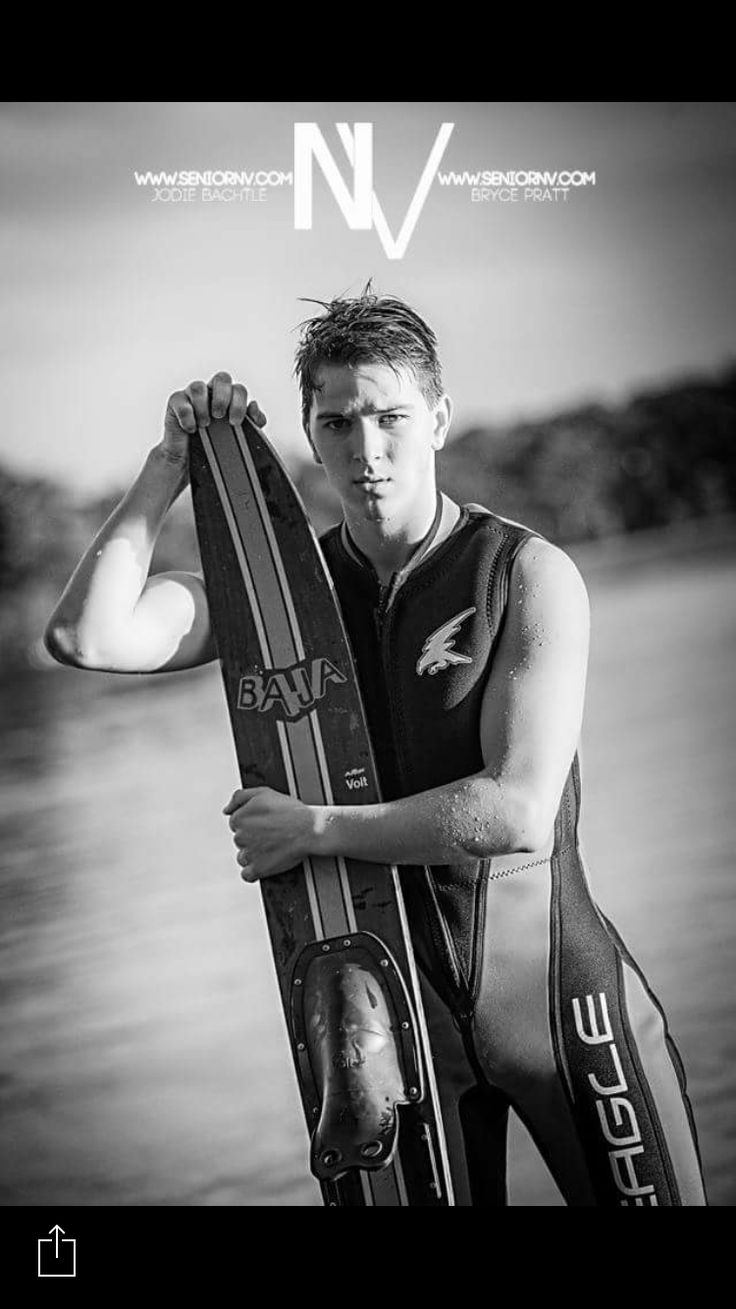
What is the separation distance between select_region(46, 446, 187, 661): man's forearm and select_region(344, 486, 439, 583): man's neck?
0.31m

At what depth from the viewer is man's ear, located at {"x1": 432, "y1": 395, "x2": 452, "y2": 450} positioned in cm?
217

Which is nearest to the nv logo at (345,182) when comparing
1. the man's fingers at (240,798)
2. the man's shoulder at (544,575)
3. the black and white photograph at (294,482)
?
the black and white photograph at (294,482)

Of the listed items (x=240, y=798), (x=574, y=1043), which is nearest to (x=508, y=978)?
(x=574, y=1043)

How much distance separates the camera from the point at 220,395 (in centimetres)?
211

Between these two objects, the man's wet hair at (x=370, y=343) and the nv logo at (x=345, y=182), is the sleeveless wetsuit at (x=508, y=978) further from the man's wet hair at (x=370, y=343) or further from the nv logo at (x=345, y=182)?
the nv logo at (x=345, y=182)

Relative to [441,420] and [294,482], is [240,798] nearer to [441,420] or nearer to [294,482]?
[294,482]

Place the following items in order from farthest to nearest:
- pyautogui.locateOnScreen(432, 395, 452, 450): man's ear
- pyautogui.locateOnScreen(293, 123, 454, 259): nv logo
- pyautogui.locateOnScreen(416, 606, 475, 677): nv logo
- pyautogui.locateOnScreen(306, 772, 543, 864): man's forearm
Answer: pyautogui.locateOnScreen(293, 123, 454, 259): nv logo → pyautogui.locateOnScreen(432, 395, 452, 450): man's ear → pyautogui.locateOnScreen(416, 606, 475, 677): nv logo → pyautogui.locateOnScreen(306, 772, 543, 864): man's forearm

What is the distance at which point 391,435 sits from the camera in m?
2.11

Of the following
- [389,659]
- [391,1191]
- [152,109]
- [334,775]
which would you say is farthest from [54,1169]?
[152,109]

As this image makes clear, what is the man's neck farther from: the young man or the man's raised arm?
the man's raised arm

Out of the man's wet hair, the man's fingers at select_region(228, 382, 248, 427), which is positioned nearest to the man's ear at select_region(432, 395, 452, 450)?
the man's wet hair

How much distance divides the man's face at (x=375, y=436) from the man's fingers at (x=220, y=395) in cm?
12
